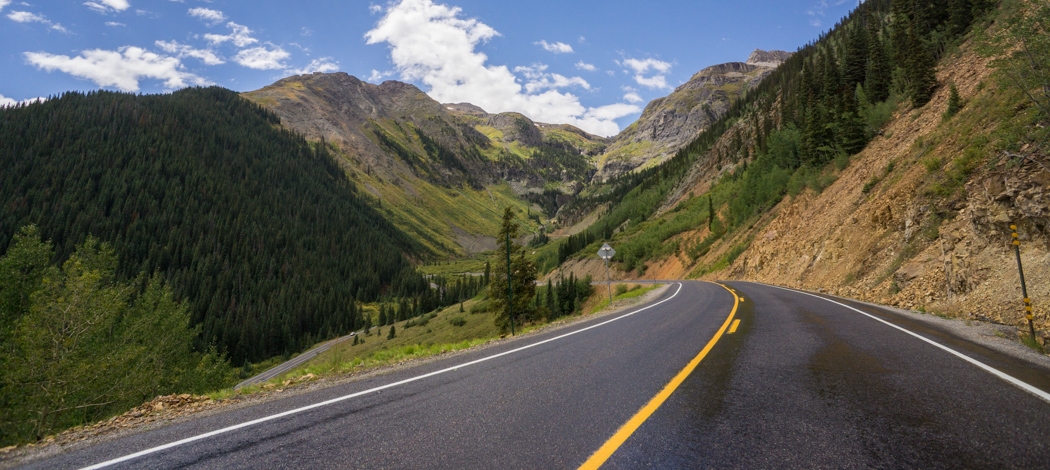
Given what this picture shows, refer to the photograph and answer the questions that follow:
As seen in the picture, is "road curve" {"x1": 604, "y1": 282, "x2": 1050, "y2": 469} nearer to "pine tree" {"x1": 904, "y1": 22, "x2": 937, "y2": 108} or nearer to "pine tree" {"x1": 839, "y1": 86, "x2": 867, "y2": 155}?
"pine tree" {"x1": 904, "y1": 22, "x2": 937, "y2": 108}

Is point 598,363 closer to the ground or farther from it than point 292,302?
farther from it

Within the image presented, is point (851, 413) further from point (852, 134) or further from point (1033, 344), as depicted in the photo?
point (852, 134)

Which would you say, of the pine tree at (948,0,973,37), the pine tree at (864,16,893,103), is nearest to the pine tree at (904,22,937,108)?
the pine tree at (864,16,893,103)

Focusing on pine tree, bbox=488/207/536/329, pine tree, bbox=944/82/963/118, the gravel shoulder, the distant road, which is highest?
pine tree, bbox=944/82/963/118

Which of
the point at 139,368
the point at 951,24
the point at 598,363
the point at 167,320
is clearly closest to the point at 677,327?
the point at 598,363

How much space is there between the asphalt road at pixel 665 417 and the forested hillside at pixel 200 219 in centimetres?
11328

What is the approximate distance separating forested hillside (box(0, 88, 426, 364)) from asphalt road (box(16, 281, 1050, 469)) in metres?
113

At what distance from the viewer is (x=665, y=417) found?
390 centimetres

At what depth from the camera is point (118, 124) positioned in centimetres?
17488

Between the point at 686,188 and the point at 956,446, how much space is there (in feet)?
378

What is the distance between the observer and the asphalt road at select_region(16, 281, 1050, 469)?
10.1ft

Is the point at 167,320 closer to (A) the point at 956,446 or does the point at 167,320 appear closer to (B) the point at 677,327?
(B) the point at 677,327

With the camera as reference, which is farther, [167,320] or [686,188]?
[686,188]

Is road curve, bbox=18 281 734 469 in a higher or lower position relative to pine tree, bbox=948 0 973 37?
lower
